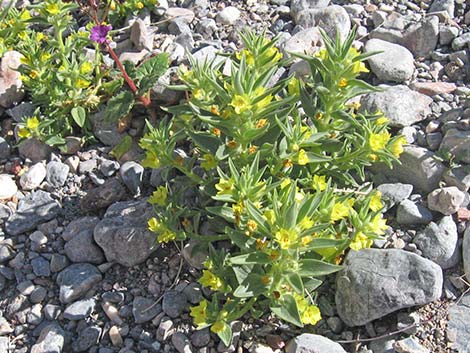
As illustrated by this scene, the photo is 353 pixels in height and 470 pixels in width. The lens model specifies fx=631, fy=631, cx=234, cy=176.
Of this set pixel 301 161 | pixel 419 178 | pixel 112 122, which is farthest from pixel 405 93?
pixel 112 122

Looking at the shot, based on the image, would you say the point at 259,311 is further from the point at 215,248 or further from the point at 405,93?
the point at 405,93

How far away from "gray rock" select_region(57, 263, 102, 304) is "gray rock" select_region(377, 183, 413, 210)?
1.80 metres

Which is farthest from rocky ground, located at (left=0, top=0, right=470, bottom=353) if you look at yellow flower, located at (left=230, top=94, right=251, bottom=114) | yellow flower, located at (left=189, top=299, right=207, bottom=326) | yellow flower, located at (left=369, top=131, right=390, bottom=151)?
yellow flower, located at (left=230, top=94, right=251, bottom=114)

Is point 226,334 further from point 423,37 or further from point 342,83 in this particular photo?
point 423,37

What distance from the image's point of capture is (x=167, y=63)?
4.53 meters

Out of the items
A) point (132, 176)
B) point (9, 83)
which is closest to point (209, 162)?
point (132, 176)

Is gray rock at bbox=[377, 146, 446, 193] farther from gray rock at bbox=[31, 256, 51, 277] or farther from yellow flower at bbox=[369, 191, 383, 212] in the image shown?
gray rock at bbox=[31, 256, 51, 277]

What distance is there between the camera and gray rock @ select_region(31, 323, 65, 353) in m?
3.50

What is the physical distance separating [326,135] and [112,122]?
5.45 feet

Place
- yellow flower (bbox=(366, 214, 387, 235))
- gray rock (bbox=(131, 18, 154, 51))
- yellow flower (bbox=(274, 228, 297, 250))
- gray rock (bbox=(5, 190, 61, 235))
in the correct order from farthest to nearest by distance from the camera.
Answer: gray rock (bbox=(131, 18, 154, 51)) → gray rock (bbox=(5, 190, 61, 235)) → yellow flower (bbox=(366, 214, 387, 235)) → yellow flower (bbox=(274, 228, 297, 250))

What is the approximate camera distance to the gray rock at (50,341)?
3504 mm

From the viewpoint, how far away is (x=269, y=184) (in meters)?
3.34

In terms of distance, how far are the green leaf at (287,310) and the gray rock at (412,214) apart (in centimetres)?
99

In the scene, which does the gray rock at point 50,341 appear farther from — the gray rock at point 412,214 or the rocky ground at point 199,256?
the gray rock at point 412,214
